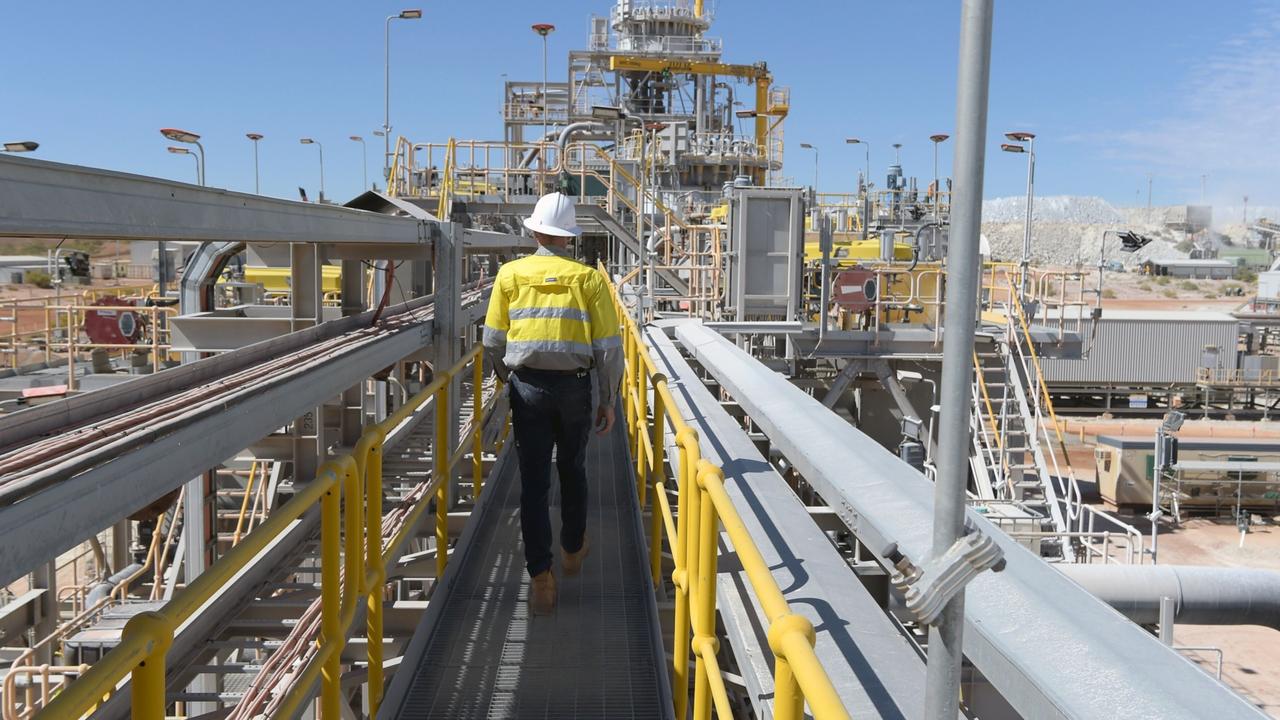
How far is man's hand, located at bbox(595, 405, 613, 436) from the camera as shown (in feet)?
14.3

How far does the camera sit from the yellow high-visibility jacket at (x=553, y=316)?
4.17m

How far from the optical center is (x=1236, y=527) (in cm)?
2167

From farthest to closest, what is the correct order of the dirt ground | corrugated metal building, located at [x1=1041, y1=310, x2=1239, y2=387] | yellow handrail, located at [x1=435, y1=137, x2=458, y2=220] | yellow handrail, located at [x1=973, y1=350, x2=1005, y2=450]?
corrugated metal building, located at [x1=1041, y1=310, x2=1239, y2=387] < yellow handrail, located at [x1=435, y1=137, x2=458, y2=220] < yellow handrail, located at [x1=973, y1=350, x2=1005, y2=450] < the dirt ground

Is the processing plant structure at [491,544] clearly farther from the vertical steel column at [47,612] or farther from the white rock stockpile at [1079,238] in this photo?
the white rock stockpile at [1079,238]

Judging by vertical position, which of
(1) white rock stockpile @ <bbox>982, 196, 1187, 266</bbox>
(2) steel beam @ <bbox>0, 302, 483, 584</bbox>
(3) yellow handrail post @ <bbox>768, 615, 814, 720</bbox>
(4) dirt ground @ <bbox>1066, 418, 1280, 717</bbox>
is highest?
(1) white rock stockpile @ <bbox>982, 196, 1187, 266</bbox>

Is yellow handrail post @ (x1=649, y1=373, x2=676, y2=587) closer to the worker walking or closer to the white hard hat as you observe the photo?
the worker walking

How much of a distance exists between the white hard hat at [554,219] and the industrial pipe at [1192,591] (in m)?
4.74

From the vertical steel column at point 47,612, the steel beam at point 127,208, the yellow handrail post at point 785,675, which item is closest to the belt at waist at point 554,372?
the steel beam at point 127,208

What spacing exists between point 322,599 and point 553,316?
169cm

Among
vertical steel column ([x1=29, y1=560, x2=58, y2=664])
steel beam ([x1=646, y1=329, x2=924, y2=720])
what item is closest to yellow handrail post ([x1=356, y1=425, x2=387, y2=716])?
A: steel beam ([x1=646, y1=329, x2=924, y2=720])

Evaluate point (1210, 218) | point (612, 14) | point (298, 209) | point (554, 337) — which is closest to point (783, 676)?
point (554, 337)

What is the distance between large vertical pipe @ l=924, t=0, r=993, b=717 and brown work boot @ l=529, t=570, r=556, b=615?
9.79 feet

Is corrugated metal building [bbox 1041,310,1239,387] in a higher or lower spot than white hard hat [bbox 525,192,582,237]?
lower

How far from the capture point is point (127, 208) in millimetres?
2352
